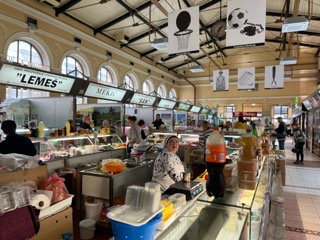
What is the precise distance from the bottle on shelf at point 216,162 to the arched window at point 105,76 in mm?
11771

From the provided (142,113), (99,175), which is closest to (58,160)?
(99,175)

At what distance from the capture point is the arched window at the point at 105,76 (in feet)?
42.5

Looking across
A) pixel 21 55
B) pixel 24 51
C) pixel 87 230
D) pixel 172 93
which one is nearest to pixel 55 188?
pixel 87 230

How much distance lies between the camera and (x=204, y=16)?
12.8m

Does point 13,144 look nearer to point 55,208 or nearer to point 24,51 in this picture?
point 55,208

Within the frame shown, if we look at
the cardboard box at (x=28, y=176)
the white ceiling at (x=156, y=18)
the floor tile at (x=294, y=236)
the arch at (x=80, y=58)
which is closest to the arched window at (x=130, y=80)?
the white ceiling at (x=156, y=18)

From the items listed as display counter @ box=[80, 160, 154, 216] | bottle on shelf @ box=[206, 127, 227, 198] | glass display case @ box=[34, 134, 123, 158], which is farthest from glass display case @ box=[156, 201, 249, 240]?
glass display case @ box=[34, 134, 123, 158]

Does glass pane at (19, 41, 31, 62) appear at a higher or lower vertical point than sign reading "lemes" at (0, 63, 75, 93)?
higher

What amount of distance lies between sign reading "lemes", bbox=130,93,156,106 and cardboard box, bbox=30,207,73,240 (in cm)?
577

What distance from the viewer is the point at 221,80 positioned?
13.3 metres

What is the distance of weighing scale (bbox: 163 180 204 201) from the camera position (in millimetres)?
1628

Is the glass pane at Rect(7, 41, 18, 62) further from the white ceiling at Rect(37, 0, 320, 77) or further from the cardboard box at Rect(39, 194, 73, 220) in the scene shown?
the cardboard box at Rect(39, 194, 73, 220)

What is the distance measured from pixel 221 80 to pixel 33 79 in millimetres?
10545

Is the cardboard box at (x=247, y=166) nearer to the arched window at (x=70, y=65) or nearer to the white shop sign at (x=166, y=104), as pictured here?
the white shop sign at (x=166, y=104)
